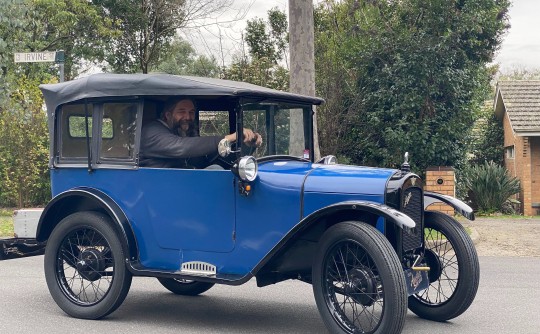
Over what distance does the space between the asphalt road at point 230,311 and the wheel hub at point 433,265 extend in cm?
39

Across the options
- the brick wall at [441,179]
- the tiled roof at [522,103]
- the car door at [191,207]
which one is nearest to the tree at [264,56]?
the brick wall at [441,179]

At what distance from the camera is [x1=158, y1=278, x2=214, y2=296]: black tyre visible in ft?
26.1

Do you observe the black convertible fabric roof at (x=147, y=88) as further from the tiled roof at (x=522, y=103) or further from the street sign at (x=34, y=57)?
the tiled roof at (x=522, y=103)

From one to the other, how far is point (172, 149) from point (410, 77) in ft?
34.2

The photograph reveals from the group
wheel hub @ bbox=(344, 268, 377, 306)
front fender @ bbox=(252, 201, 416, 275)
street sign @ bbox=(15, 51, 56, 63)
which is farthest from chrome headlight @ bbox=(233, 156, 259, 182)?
street sign @ bbox=(15, 51, 56, 63)

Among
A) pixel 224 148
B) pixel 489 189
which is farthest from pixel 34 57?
pixel 489 189

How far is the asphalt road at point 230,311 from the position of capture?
6.52 meters

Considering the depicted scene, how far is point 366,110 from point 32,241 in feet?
34.0

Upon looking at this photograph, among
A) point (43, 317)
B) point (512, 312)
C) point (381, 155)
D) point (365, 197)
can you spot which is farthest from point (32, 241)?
point (381, 155)

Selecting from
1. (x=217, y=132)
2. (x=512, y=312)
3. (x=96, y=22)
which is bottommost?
(x=512, y=312)

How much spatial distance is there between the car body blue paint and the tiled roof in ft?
51.8

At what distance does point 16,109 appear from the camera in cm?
1750

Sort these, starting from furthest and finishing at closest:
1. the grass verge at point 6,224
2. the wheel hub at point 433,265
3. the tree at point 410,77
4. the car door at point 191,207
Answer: the tree at point 410,77, the grass verge at point 6,224, the wheel hub at point 433,265, the car door at point 191,207

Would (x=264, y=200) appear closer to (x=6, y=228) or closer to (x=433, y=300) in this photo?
(x=433, y=300)
